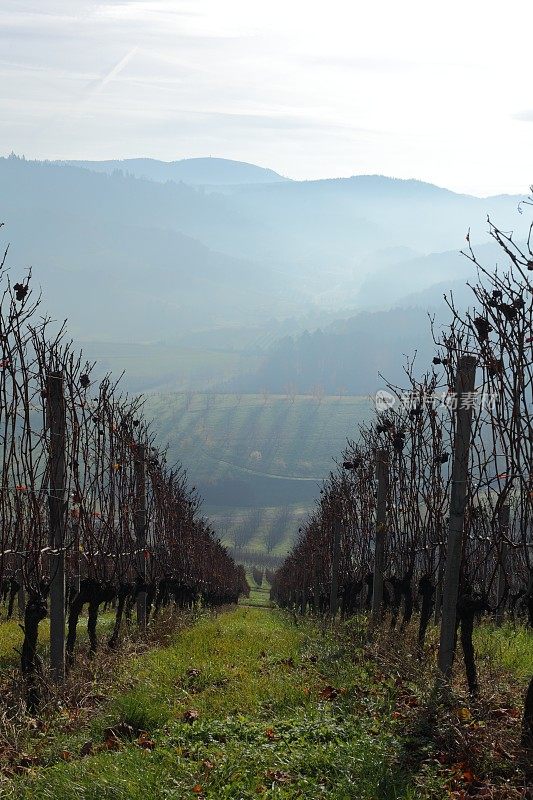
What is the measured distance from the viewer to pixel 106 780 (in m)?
5.06

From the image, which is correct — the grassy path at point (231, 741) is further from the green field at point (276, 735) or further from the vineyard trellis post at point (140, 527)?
the vineyard trellis post at point (140, 527)

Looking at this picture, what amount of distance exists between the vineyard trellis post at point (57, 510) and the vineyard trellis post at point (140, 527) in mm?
4966

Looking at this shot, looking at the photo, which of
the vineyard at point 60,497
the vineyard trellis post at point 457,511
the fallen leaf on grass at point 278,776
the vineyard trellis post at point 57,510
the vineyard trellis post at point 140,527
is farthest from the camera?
the vineyard trellis post at point 140,527

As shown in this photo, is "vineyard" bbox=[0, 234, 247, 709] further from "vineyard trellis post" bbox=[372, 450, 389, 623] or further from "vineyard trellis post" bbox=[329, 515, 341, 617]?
"vineyard trellis post" bbox=[329, 515, 341, 617]

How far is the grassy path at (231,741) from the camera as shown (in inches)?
200

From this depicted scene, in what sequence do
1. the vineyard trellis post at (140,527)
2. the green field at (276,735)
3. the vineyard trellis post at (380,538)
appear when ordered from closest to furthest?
1. the green field at (276,735)
2. the vineyard trellis post at (380,538)
3. the vineyard trellis post at (140,527)

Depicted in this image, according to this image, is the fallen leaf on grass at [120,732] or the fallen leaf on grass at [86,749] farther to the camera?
the fallen leaf on grass at [120,732]

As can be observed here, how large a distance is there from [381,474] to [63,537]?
216 inches

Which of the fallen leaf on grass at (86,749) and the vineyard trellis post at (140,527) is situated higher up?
the vineyard trellis post at (140,527)

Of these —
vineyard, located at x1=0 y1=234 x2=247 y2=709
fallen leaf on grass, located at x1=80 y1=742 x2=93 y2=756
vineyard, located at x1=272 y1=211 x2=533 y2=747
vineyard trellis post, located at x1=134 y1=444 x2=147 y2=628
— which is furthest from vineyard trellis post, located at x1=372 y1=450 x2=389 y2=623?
fallen leaf on grass, located at x1=80 y1=742 x2=93 y2=756

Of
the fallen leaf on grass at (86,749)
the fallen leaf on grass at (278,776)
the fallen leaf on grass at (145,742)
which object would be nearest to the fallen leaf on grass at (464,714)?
the fallen leaf on grass at (278,776)

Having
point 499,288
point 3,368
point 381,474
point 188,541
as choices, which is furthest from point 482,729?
point 188,541

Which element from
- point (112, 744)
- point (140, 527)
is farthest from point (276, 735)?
point (140, 527)

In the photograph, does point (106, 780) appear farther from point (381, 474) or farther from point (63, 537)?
point (381, 474)
